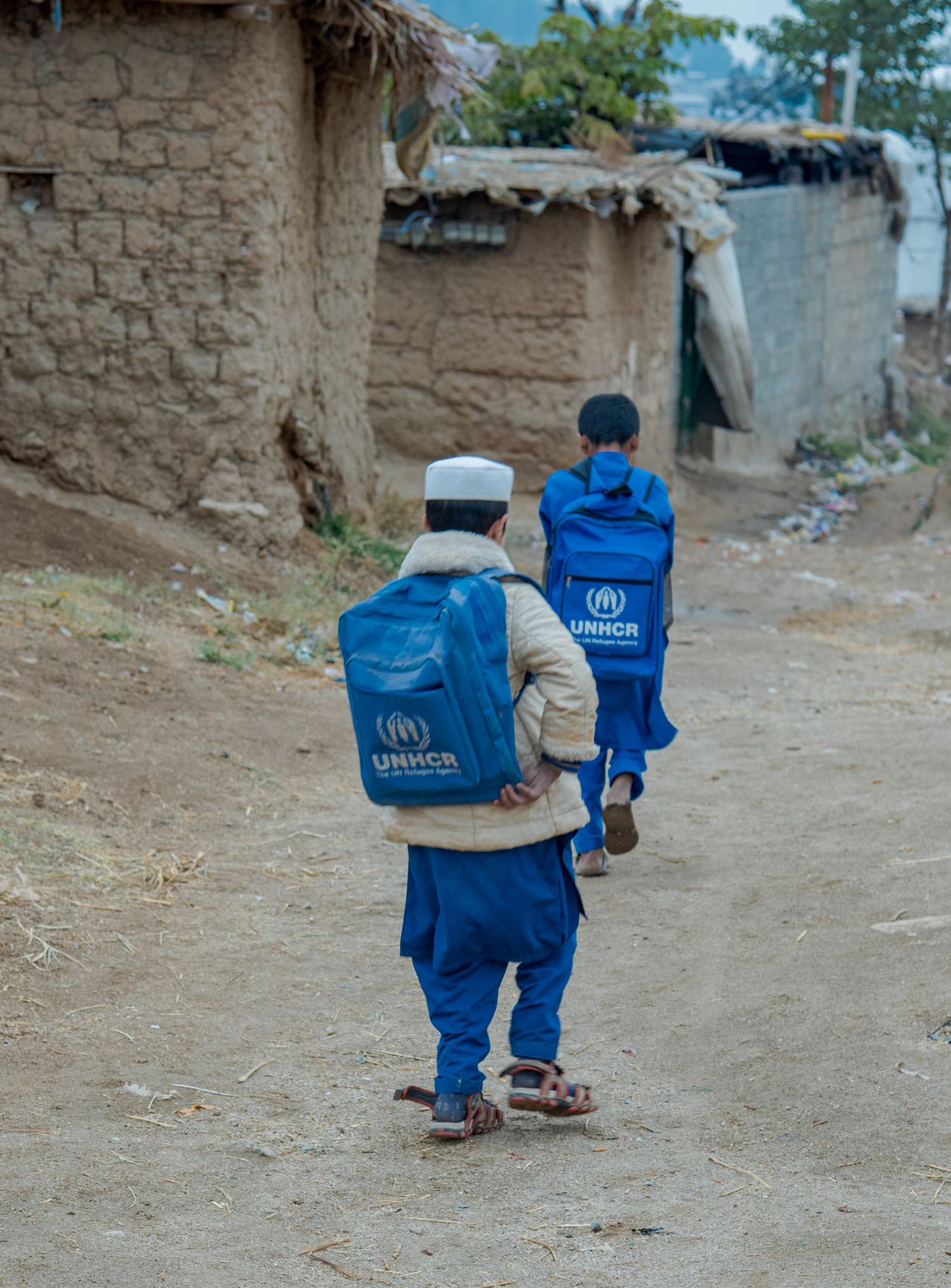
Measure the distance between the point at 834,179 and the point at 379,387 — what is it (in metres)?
8.11

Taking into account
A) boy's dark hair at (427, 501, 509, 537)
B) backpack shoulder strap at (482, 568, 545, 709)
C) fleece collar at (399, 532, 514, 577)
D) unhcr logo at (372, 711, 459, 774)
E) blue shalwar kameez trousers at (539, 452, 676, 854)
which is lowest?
blue shalwar kameez trousers at (539, 452, 676, 854)

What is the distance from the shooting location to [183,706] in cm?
555

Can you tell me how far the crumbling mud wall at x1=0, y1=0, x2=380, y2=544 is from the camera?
22.3ft

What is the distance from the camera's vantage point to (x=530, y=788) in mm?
2527

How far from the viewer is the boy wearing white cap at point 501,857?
8.32ft

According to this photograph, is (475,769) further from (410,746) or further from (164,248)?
(164,248)

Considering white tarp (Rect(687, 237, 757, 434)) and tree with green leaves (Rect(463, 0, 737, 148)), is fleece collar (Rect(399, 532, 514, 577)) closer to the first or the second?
white tarp (Rect(687, 237, 757, 434))

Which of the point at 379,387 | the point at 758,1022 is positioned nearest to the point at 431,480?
the point at 758,1022

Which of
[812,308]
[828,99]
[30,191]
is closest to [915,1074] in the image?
[30,191]

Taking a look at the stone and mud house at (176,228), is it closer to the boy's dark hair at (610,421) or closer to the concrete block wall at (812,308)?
the boy's dark hair at (610,421)

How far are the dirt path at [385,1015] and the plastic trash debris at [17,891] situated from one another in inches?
1.6

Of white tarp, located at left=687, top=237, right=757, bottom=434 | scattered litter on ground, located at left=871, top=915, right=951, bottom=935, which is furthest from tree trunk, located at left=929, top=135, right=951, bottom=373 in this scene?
scattered litter on ground, located at left=871, top=915, right=951, bottom=935

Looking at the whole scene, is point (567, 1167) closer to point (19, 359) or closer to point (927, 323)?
point (19, 359)

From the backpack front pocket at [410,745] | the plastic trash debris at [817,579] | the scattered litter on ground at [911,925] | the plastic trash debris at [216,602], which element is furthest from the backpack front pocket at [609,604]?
the plastic trash debris at [817,579]
